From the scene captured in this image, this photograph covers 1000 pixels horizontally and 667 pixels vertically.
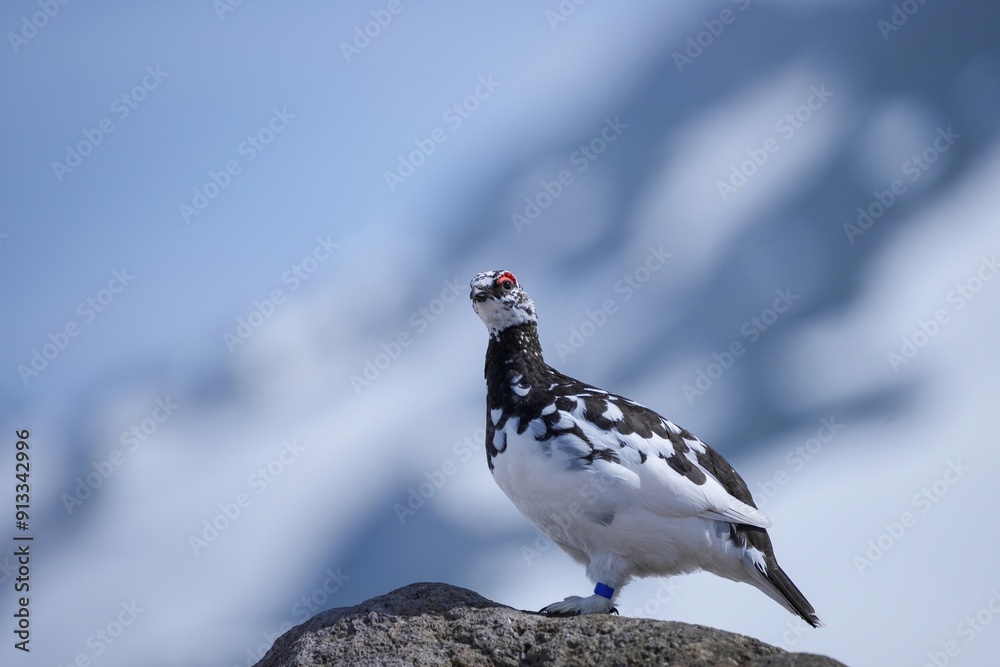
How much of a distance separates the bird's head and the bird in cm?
1

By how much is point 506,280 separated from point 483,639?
179cm

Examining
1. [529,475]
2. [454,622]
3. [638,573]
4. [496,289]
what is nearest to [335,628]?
[454,622]

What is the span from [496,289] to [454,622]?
1653 millimetres

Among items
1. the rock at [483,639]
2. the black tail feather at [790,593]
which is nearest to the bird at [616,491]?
the black tail feather at [790,593]

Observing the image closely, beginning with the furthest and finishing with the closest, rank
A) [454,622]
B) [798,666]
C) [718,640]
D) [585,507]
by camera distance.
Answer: [585,507] < [454,622] < [718,640] < [798,666]

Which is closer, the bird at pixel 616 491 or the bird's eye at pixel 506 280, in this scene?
the bird at pixel 616 491

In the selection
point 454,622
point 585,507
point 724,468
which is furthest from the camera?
point 724,468

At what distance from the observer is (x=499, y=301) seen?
4.68m

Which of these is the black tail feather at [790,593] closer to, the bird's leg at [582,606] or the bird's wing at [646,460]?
the bird's wing at [646,460]

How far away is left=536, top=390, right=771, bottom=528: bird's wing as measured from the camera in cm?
416

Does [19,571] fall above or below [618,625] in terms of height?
above

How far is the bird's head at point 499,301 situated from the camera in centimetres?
464

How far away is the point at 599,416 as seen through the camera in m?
4.34

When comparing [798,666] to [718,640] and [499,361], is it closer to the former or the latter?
[718,640]
